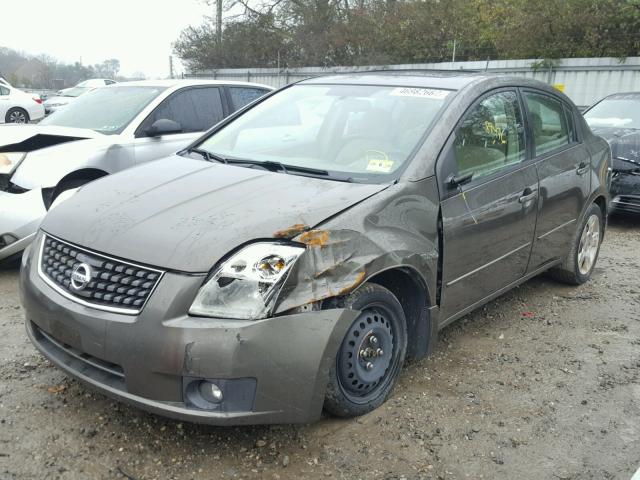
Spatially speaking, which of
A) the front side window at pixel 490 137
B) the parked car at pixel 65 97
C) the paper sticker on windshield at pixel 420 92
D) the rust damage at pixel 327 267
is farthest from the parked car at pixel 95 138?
the parked car at pixel 65 97

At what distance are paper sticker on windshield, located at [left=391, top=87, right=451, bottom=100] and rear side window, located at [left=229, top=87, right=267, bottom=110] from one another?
3287 millimetres

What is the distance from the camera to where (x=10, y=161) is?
16.5 feet

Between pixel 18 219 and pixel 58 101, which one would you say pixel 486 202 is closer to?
pixel 18 219

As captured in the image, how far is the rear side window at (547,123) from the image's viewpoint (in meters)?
4.16

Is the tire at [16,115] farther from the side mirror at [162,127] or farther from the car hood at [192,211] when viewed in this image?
the car hood at [192,211]

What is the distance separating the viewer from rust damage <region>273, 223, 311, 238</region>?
2.57 m

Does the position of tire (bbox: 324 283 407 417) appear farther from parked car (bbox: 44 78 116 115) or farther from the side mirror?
parked car (bbox: 44 78 116 115)

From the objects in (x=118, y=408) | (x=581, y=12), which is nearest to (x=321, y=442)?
(x=118, y=408)

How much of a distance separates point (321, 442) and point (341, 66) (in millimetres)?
19267

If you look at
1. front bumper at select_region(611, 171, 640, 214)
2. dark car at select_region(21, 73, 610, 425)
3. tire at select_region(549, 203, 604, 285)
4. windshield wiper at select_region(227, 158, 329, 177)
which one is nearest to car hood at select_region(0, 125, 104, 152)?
dark car at select_region(21, 73, 610, 425)

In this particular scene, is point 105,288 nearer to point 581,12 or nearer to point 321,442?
point 321,442

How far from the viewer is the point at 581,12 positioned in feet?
45.9

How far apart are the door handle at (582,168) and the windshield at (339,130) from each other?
160 cm

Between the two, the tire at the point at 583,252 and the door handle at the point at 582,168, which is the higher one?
the door handle at the point at 582,168
